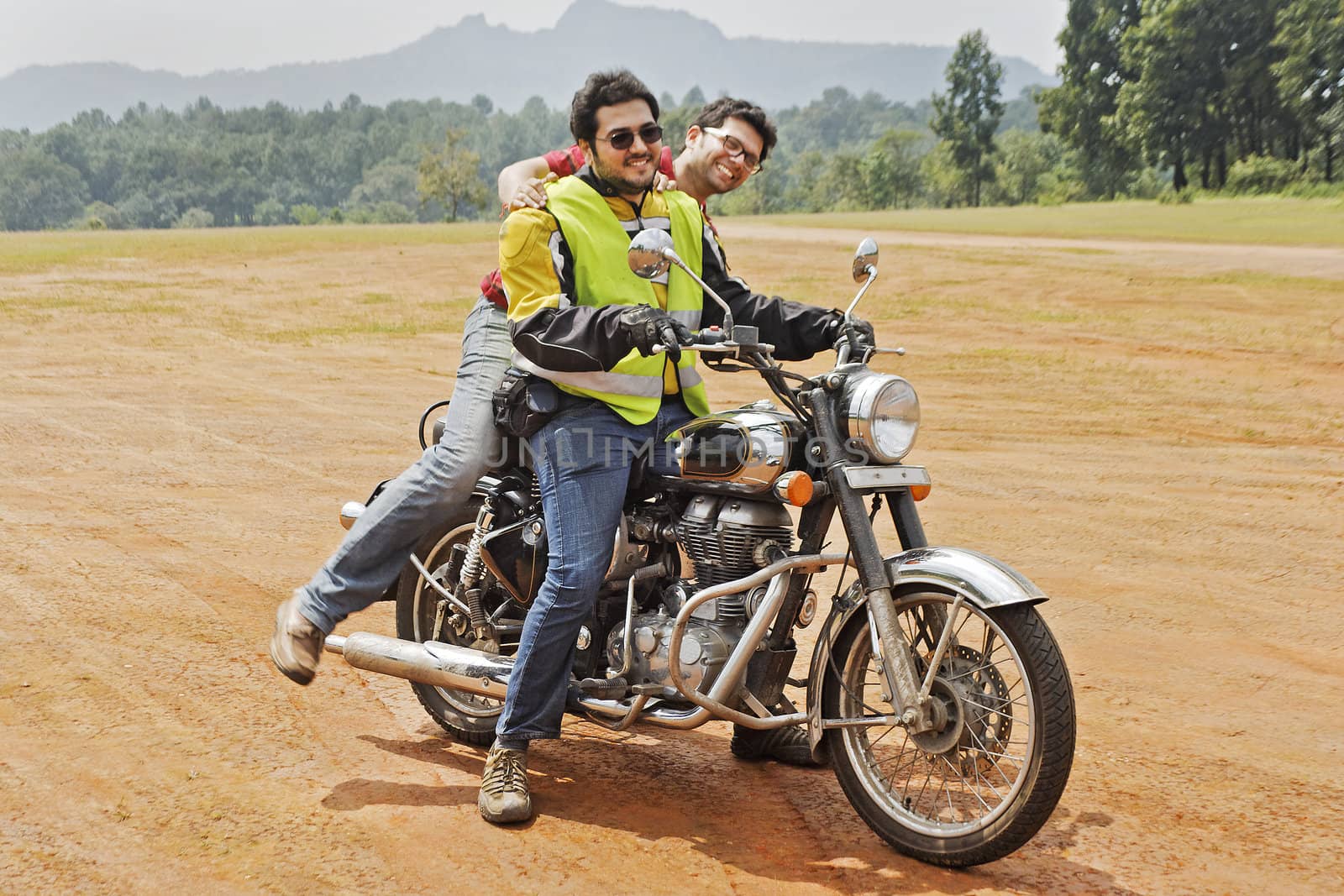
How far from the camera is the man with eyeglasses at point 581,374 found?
4227 mm

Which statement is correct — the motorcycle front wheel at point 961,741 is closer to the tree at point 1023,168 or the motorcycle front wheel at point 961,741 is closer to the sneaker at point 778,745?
the sneaker at point 778,745

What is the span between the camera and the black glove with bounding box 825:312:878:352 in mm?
4199

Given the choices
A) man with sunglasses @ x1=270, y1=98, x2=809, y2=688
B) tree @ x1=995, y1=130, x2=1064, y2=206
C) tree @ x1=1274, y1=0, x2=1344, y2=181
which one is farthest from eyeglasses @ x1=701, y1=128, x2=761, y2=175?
tree @ x1=995, y1=130, x2=1064, y2=206

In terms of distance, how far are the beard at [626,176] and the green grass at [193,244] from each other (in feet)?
74.8

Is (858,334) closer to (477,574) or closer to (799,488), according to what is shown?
(799,488)

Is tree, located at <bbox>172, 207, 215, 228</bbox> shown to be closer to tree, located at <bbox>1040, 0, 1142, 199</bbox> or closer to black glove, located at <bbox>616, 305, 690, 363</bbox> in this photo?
tree, located at <bbox>1040, 0, 1142, 199</bbox>

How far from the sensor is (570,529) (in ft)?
14.0

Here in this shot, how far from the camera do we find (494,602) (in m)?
4.96

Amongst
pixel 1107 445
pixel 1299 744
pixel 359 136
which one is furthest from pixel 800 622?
pixel 359 136

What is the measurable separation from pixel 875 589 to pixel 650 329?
1029mm

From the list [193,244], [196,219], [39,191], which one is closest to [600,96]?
[193,244]

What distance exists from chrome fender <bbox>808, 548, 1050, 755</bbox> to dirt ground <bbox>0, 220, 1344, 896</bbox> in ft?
1.71

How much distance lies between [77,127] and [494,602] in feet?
589

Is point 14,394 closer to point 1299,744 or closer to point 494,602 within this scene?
point 494,602
